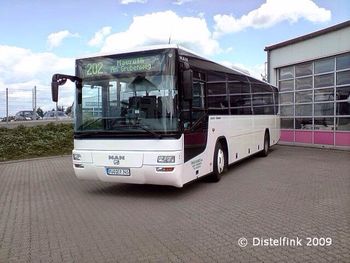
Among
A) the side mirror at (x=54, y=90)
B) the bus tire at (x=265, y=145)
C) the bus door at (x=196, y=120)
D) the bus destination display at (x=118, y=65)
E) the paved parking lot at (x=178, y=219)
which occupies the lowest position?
the paved parking lot at (x=178, y=219)

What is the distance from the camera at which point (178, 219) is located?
268 inches

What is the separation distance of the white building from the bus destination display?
1154 cm

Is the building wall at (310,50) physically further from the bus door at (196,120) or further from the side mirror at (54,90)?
the side mirror at (54,90)

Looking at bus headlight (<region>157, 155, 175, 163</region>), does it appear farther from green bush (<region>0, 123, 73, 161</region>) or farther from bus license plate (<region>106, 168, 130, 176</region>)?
green bush (<region>0, 123, 73, 161</region>)

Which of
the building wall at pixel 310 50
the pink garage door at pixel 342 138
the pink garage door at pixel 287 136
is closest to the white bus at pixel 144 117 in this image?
the pink garage door at pixel 342 138

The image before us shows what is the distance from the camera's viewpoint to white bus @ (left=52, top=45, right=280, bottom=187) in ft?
26.4

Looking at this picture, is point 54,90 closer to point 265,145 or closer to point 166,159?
point 166,159

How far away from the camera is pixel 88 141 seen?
8750 mm

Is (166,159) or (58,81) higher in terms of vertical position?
(58,81)

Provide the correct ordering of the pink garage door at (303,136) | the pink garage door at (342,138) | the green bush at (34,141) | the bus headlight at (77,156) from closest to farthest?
1. the bus headlight at (77,156)
2. the green bush at (34,141)
3. the pink garage door at (342,138)
4. the pink garage door at (303,136)

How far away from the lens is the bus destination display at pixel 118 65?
8273 millimetres

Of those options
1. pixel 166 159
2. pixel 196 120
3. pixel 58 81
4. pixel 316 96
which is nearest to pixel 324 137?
pixel 316 96

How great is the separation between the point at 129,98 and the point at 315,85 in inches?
517

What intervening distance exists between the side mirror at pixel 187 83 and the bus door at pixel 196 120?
426 mm
